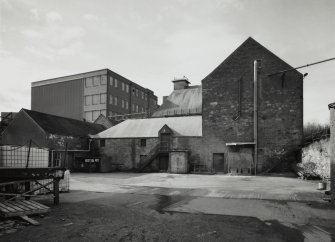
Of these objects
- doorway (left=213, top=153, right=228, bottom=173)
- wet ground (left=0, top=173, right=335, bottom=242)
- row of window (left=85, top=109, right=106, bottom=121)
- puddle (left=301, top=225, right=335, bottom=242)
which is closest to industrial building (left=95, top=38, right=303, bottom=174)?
doorway (left=213, top=153, right=228, bottom=173)

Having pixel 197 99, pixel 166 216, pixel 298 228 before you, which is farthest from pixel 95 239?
pixel 197 99

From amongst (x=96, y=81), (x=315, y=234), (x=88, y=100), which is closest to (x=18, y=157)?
(x=315, y=234)

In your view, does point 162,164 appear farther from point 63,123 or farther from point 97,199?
point 97,199

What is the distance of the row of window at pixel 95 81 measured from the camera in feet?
169

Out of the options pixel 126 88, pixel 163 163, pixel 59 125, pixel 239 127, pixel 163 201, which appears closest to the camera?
pixel 163 201

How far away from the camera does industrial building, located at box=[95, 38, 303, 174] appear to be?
26.3m

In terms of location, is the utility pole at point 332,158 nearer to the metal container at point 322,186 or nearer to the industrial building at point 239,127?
the metal container at point 322,186

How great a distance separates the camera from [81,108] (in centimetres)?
5366

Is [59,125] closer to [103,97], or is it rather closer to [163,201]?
[103,97]

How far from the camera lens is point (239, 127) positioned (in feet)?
91.5

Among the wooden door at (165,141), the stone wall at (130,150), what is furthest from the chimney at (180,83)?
the wooden door at (165,141)

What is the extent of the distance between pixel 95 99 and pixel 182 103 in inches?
682

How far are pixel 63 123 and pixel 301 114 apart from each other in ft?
88.7

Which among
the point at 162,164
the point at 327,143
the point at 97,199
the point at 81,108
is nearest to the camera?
the point at 97,199
